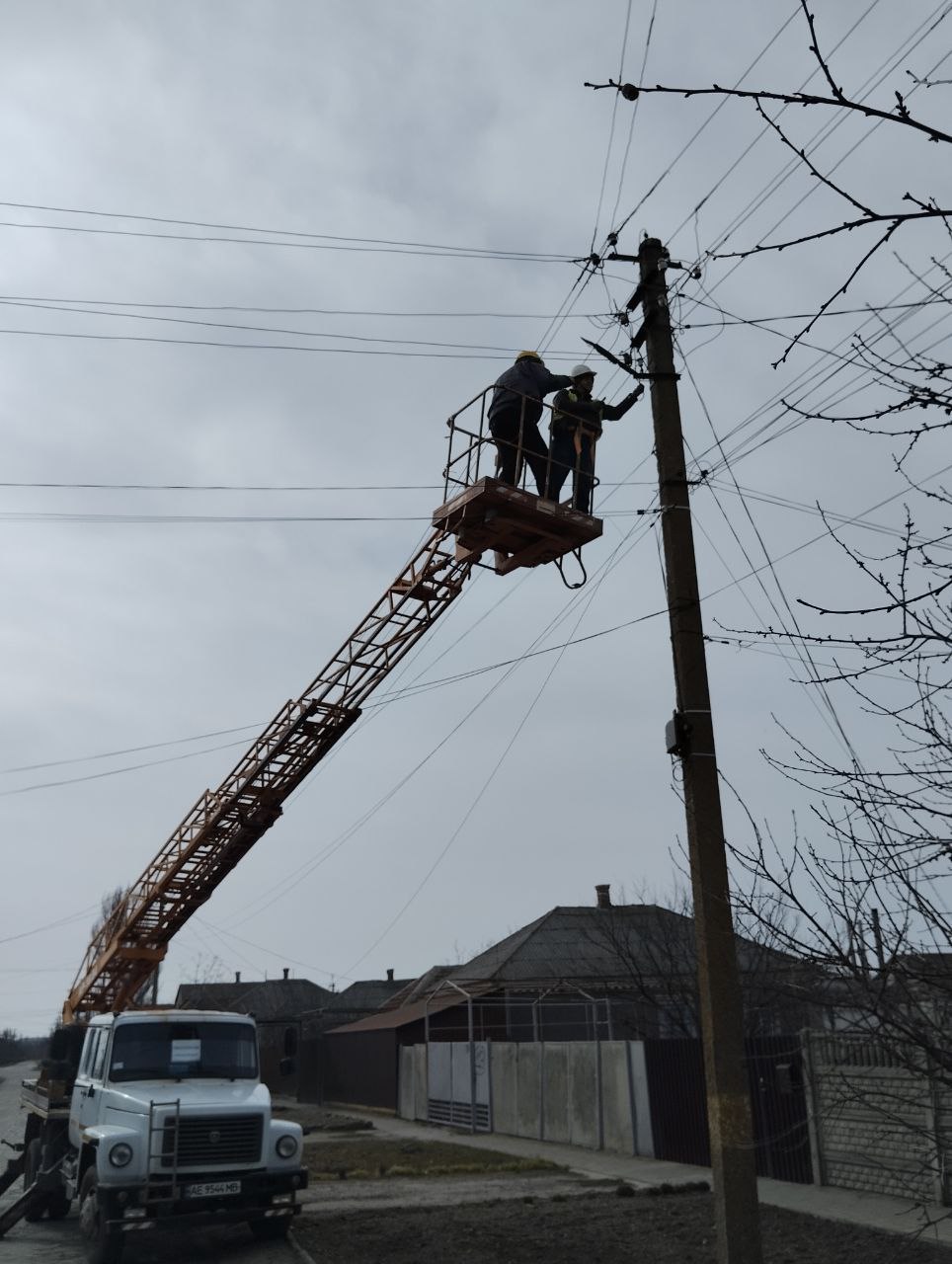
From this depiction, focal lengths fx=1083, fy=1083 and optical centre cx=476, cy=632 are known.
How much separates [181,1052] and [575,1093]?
1002 cm

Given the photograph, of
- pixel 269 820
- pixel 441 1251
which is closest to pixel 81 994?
pixel 269 820

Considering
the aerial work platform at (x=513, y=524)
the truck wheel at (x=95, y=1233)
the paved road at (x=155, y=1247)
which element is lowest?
the paved road at (x=155, y=1247)

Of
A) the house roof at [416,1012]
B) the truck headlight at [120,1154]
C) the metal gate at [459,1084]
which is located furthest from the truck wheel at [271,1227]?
the house roof at [416,1012]

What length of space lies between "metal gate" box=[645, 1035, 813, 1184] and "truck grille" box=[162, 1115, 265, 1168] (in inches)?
227

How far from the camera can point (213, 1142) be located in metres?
10.8

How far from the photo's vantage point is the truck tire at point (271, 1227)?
36.3 feet

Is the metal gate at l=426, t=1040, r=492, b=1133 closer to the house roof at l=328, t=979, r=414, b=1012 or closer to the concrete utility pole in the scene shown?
the concrete utility pole

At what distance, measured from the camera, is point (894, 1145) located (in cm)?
1178

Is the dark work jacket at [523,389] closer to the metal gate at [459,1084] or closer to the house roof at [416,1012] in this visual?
the metal gate at [459,1084]

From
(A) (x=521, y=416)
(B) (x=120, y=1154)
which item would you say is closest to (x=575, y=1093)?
(B) (x=120, y=1154)

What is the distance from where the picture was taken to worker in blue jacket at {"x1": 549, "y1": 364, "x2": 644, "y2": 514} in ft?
37.3

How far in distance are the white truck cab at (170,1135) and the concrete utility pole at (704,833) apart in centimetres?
582

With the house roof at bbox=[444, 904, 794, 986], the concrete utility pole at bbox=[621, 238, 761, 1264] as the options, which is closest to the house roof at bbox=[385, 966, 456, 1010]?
the house roof at bbox=[444, 904, 794, 986]

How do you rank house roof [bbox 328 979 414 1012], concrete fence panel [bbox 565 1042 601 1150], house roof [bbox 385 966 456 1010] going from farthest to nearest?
house roof [bbox 328 979 414 1012], house roof [bbox 385 966 456 1010], concrete fence panel [bbox 565 1042 601 1150]
